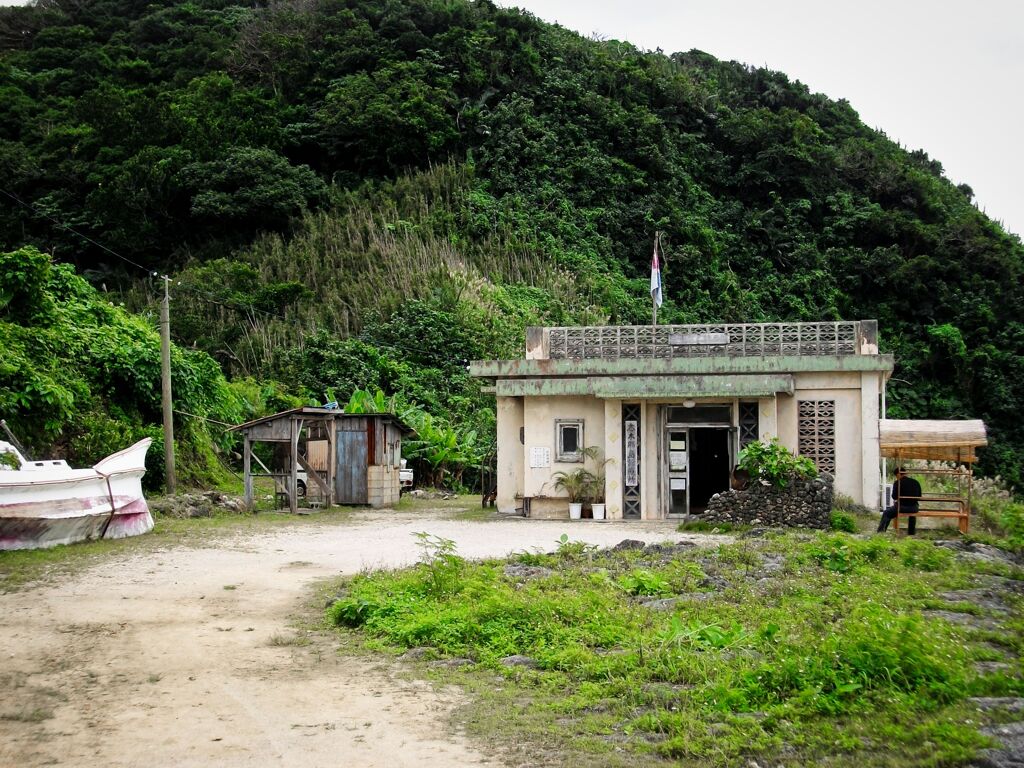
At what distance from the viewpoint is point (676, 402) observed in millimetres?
21016

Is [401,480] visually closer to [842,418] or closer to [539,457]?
[539,457]

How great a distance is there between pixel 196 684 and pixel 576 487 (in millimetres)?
14245

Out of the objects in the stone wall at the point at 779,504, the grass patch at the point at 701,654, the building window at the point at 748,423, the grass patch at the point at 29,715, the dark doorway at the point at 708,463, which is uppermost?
the building window at the point at 748,423

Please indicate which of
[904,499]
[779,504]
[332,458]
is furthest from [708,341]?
[332,458]

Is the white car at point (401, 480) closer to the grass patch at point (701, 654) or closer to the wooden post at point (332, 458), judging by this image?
the wooden post at point (332, 458)

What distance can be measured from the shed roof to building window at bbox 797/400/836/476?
9.46 meters

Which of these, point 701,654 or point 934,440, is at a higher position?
point 934,440

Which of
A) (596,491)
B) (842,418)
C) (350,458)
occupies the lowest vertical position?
(596,491)

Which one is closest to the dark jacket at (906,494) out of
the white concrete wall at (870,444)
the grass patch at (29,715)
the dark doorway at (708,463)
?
the white concrete wall at (870,444)

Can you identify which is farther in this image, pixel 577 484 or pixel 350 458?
pixel 350 458

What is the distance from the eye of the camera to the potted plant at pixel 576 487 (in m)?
21.0

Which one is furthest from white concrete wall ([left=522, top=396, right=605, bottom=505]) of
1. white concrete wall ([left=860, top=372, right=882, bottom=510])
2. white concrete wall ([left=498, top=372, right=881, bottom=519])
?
white concrete wall ([left=860, top=372, right=882, bottom=510])

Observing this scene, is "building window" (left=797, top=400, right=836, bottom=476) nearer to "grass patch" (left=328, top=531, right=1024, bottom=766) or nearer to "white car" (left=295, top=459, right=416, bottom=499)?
"grass patch" (left=328, top=531, right=1024, bottom=766)

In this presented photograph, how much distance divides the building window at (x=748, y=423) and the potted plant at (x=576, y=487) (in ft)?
10.5
